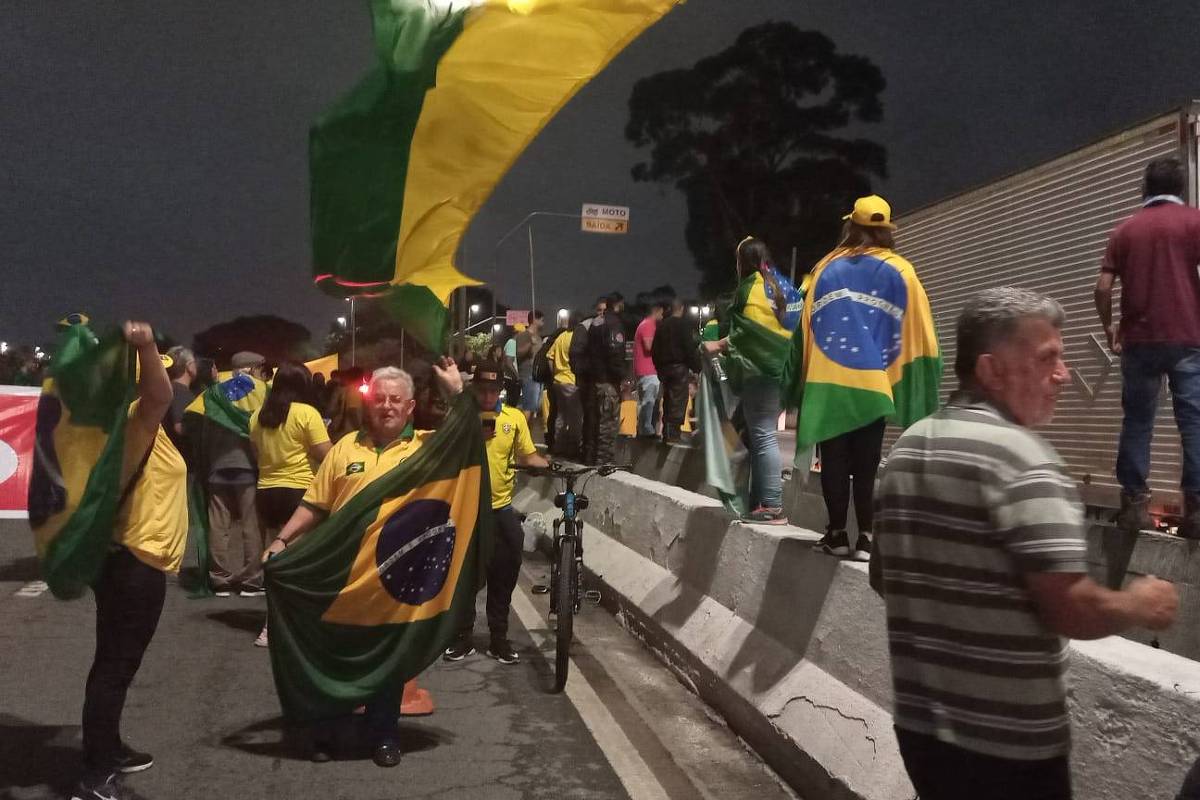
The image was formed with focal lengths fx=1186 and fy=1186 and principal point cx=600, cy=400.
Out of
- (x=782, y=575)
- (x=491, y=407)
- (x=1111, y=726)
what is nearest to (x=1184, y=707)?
(x=1111, y=726)

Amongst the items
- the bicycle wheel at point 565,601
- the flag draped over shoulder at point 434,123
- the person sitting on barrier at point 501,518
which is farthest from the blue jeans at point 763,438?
the flag draped over shoulder at point 434,123

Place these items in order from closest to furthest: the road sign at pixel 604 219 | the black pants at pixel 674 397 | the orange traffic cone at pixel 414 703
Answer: the orange traffic cone at pixel 414 703 → the black pants at pixel 674 397 → the road sign at pixel 604 219

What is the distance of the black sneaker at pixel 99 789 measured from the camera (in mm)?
4949

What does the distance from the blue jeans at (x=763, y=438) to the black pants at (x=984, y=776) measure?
4757 mm

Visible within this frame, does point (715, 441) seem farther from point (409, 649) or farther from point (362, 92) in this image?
point (362, 92)

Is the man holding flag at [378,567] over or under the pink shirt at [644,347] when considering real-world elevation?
under

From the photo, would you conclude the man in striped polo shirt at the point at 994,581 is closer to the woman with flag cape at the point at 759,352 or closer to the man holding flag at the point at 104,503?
the man holding flag at the point at 104,503

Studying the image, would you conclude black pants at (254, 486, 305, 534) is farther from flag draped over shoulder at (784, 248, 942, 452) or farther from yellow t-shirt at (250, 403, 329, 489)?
flag draped over shoulder at (784, 248, 942, 452)

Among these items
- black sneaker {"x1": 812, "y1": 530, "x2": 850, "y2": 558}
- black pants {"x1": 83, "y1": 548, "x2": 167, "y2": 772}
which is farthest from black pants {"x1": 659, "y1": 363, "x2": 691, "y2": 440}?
A: black pants {"x1": 83, "y1": 548, "x2": 167, "y2": 772}

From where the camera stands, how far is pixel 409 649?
5.90m

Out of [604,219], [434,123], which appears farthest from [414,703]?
[604,219]

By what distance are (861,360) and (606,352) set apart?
29.2 ft

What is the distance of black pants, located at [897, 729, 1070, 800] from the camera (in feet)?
8.32

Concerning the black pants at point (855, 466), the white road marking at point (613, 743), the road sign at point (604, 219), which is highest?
the road sign at point (604, 219)
